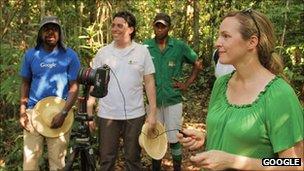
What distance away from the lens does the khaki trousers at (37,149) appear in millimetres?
4094

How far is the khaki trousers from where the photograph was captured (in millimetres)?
4094

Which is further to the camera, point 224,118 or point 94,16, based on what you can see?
point 94,16

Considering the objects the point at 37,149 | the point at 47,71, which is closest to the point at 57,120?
the point at 37,149

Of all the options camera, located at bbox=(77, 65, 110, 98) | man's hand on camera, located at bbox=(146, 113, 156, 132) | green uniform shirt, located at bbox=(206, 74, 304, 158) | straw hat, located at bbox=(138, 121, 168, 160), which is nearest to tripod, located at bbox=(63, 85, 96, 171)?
camera, located at bbox=(77, 65, 110, 98)

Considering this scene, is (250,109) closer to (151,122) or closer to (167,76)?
(151,122)

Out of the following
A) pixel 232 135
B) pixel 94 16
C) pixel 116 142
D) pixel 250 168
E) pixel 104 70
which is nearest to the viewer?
pixel 250 168

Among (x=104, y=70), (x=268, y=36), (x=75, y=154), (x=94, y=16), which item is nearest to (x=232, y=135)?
(x=268, y=36)

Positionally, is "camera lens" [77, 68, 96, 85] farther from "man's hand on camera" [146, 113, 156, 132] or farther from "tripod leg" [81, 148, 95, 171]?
"man's hand on camera" [146, 113, 156, 132]

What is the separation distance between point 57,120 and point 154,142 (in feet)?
3.17

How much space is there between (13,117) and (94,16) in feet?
8.14

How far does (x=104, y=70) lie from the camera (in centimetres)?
352

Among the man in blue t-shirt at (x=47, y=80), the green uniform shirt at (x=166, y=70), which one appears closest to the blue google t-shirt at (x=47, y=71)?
the man in blue t-shirt at (x=47, y=80)

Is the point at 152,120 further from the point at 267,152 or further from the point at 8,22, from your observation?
the point at 8,22

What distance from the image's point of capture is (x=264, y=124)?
1.89m
